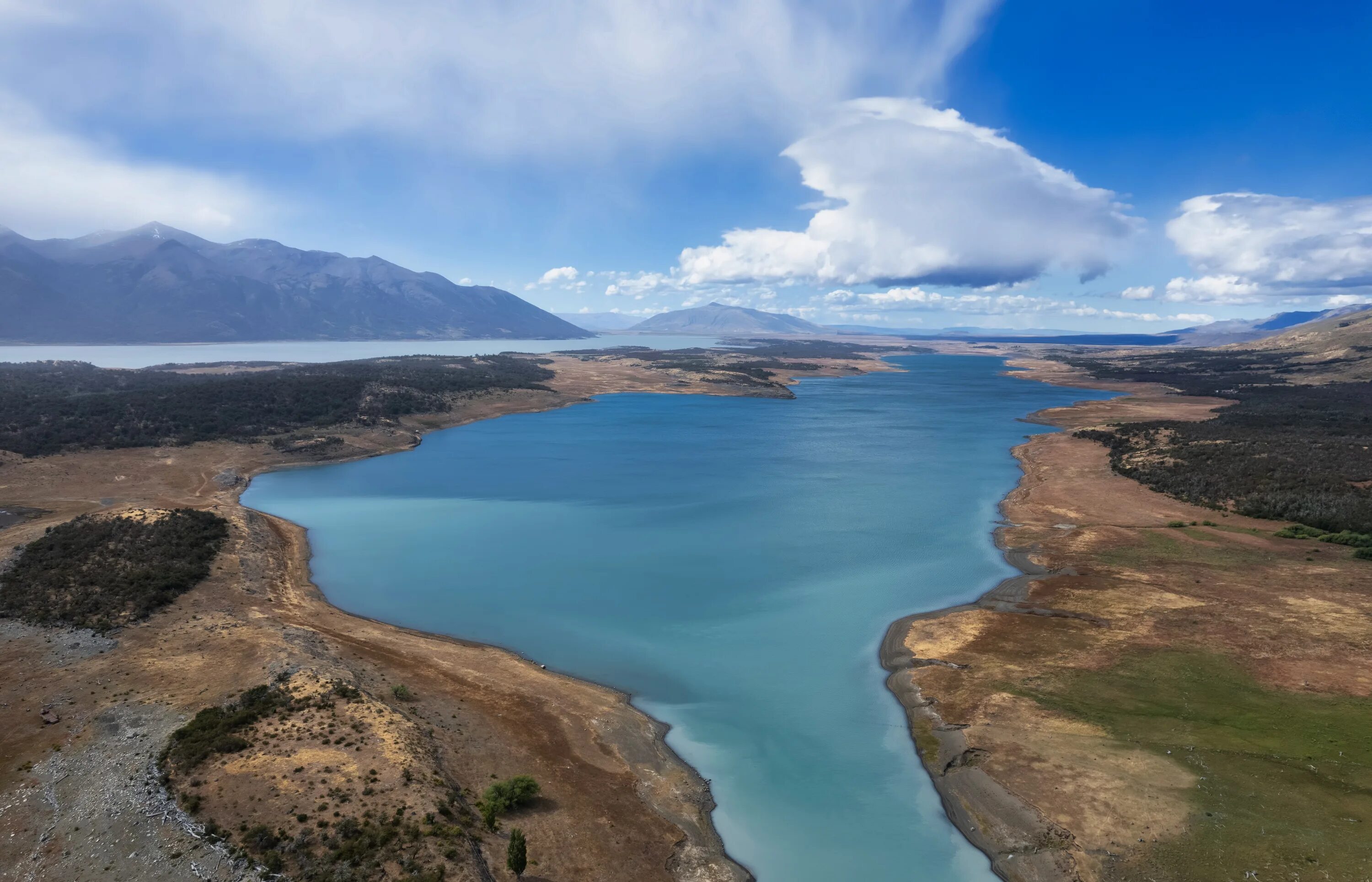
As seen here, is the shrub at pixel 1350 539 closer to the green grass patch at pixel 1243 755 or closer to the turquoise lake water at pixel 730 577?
the turquoise lake water at pixel 730 577

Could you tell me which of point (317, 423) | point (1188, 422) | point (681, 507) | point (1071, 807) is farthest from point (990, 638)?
point (317, 423)

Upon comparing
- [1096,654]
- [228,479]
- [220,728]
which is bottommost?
[1096,654]

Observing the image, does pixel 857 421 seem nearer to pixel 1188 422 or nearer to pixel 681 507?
pixel 1188 422

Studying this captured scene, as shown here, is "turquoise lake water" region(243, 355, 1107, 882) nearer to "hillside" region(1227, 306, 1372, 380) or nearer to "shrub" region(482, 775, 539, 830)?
"shrub" region(482, 775, 539, 830)

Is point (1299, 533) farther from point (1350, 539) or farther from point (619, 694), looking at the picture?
point (619, 694)

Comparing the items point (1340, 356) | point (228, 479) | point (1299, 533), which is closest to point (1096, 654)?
point (1299, 533)

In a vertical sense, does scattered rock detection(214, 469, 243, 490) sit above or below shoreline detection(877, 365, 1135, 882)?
above

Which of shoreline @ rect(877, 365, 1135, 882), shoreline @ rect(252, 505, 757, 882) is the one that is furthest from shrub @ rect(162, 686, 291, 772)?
shoreline @ rect(877, 365, 1135, 882)
